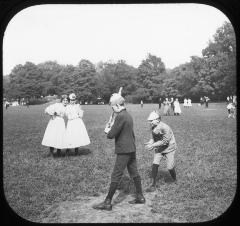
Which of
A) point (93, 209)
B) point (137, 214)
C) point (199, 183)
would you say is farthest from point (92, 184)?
point (199, 183)

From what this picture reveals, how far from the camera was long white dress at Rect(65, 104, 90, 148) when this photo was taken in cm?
887

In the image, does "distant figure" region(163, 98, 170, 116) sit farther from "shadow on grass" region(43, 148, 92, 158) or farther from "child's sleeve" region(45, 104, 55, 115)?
"child's sleeve" region(45, 104, 55, 115)

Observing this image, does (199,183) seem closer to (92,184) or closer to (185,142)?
(92,184)

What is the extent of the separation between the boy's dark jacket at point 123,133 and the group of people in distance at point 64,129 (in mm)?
3796

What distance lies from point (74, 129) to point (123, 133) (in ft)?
13.2

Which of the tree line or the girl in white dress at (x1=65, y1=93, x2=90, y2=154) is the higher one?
the tree line

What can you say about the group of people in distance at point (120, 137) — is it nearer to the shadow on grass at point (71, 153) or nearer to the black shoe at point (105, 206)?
the black shoe at point (105, 206)

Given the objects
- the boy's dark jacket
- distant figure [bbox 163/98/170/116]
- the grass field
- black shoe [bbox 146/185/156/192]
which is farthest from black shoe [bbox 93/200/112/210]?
distant figure [bbox 163/98/170/116]

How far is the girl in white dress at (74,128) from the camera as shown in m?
8.88

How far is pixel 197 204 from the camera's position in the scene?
5246mm

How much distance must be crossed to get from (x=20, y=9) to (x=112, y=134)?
2202 millimetres

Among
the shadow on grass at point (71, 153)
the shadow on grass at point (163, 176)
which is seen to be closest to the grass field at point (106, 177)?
the shadow on grass at point (163, 176)

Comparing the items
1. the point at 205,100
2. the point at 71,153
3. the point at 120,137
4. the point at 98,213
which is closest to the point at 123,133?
the point at 120,137

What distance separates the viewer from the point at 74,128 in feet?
29.5
